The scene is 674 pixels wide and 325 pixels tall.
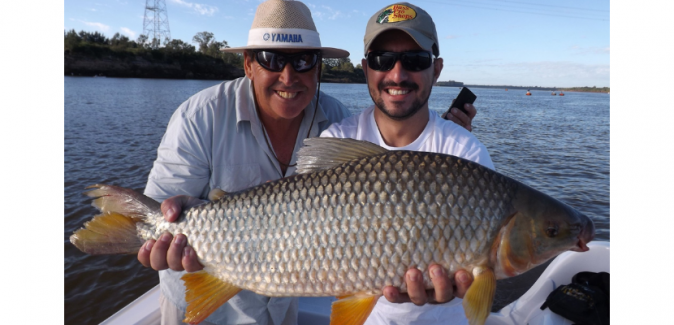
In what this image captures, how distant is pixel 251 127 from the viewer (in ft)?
9.16

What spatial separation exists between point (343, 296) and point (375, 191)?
557 mm

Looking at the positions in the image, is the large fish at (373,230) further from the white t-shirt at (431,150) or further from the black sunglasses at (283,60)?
the black sunglasses at (283,60)

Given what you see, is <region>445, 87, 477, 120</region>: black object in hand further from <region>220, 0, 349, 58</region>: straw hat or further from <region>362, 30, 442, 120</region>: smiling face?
<region>220, 0, 349, 58</region>: straw hat

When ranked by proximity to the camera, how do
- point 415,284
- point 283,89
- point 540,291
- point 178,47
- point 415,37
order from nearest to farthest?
point 415,284 < point 415,37 < point 283,89 < point 540,291 < point 178,47

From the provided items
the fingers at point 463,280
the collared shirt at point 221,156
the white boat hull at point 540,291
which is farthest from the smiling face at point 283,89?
the white boat hull at point 540,291

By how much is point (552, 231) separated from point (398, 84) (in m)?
1.25

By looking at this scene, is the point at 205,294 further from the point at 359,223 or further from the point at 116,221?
the point at 359,223

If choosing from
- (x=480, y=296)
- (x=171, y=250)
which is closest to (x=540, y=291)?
(x=480, y=296)

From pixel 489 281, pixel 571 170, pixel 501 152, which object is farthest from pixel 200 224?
pixel 501 152

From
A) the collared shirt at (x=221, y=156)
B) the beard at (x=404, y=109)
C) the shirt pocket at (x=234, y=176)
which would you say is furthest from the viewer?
the shirt pocket at (x=234, y=176)

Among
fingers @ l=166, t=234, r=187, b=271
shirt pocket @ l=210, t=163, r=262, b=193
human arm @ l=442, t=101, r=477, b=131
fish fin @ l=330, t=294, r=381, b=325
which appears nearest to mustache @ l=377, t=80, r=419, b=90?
human arm @ l=442, t=101, r=477, b=131

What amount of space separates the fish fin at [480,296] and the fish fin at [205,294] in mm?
1202

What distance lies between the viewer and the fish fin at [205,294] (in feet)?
6.84

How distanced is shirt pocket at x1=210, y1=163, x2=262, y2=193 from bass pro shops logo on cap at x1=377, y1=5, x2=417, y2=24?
1.37 metres
